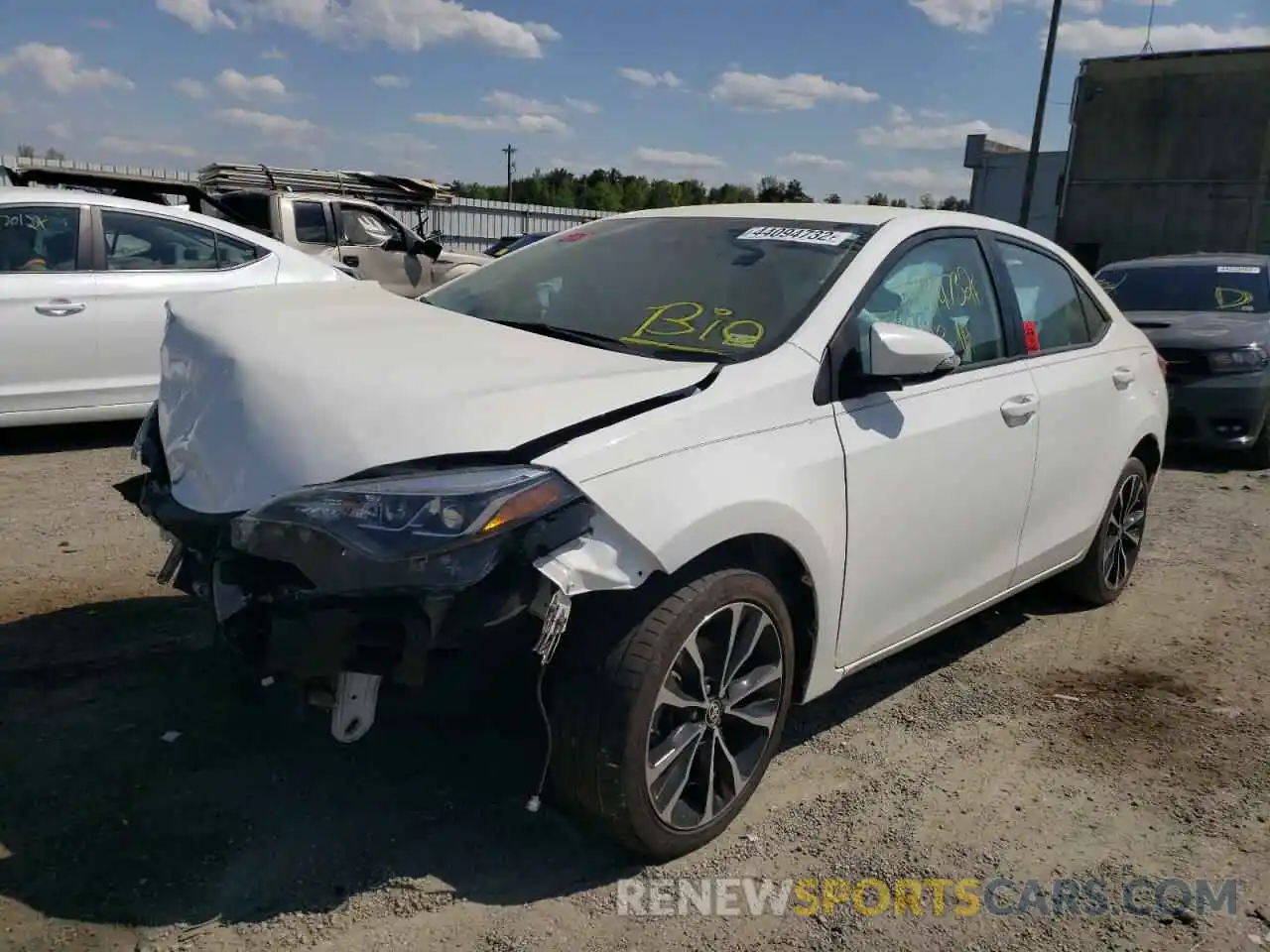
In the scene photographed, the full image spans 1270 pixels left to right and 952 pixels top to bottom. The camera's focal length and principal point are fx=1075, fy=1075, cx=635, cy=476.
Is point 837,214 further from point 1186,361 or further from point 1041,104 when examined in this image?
point 1041,104

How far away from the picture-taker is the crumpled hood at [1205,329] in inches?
320

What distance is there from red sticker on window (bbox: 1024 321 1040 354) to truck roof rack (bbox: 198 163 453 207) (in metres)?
12.6

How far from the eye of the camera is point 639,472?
8.27ft

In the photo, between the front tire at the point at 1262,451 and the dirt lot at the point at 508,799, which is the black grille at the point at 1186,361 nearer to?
the front tire at the point at 1262,451

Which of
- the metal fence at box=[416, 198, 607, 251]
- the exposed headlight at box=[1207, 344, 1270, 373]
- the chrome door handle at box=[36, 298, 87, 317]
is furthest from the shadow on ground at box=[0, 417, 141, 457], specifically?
the metal fence at box=[416, 198, 607, 251]

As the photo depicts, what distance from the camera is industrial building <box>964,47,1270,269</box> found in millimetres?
29531

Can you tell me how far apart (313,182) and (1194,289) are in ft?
38.2

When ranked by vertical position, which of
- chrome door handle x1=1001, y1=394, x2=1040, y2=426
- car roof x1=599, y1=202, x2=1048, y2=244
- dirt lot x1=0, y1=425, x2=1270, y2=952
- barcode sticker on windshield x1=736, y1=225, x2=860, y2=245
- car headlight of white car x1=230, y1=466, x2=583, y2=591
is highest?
car roof x1=599, y1=202, x2=1048, y2=244

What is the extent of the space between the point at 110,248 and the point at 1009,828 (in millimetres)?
6150

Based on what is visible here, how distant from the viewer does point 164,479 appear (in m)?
2.97

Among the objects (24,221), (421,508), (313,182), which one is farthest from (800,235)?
(313,182)

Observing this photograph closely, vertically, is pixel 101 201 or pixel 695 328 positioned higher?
pixel 101 201

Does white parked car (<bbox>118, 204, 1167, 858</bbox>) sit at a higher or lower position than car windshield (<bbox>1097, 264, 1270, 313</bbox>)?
lower

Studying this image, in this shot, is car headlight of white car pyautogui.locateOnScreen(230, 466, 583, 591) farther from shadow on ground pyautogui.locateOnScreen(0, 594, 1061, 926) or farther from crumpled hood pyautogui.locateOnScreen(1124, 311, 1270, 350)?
crumpled hood pyautogui.locateOnScreen(1124, 311, 1270, 350)
